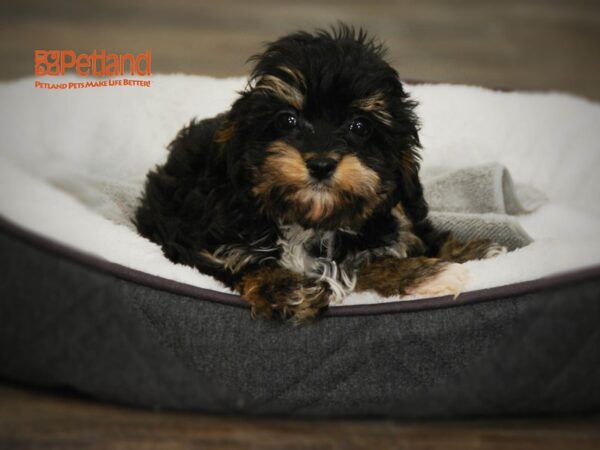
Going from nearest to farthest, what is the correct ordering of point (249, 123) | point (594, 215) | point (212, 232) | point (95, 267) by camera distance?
1. point (95, 267)
2. point (249, 123)
3. point (212, 232)
4. point (594, 215)

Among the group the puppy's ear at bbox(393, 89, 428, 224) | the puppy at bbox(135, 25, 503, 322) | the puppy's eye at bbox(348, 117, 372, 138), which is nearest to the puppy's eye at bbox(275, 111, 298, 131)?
the puppy at bbox(135, 25, 503, 322)

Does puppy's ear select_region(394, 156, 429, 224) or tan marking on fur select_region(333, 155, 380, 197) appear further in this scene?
puppy's ear select_region(394, 156, 429, 224)

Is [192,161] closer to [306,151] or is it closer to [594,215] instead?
[306,151]

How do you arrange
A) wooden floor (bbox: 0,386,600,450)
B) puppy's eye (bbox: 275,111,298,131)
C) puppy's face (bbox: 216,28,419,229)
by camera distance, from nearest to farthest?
wooden floor (bbox: 0,386,600,450) → puppy's face (bbox: 216,28,419,229) → puppy's eye (bbox: 275,111,298,131)

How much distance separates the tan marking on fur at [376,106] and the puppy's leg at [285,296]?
54 cm

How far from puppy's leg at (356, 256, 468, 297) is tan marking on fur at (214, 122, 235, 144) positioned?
24.4 inches

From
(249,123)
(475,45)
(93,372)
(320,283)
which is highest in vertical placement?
(475,45)

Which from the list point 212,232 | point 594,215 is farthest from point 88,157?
point 594,215

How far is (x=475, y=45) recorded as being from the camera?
4.21 m

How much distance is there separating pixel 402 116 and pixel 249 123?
48cm

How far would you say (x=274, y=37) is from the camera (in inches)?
121

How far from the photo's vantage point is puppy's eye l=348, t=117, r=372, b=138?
219 centimetres

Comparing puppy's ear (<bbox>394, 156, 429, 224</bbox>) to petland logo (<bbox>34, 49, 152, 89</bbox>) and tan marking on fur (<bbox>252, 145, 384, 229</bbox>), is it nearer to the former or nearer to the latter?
tan marking on fur (<bbox>252, 145, 384, 229</bbox>)

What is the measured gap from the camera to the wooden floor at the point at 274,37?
2020 mm
